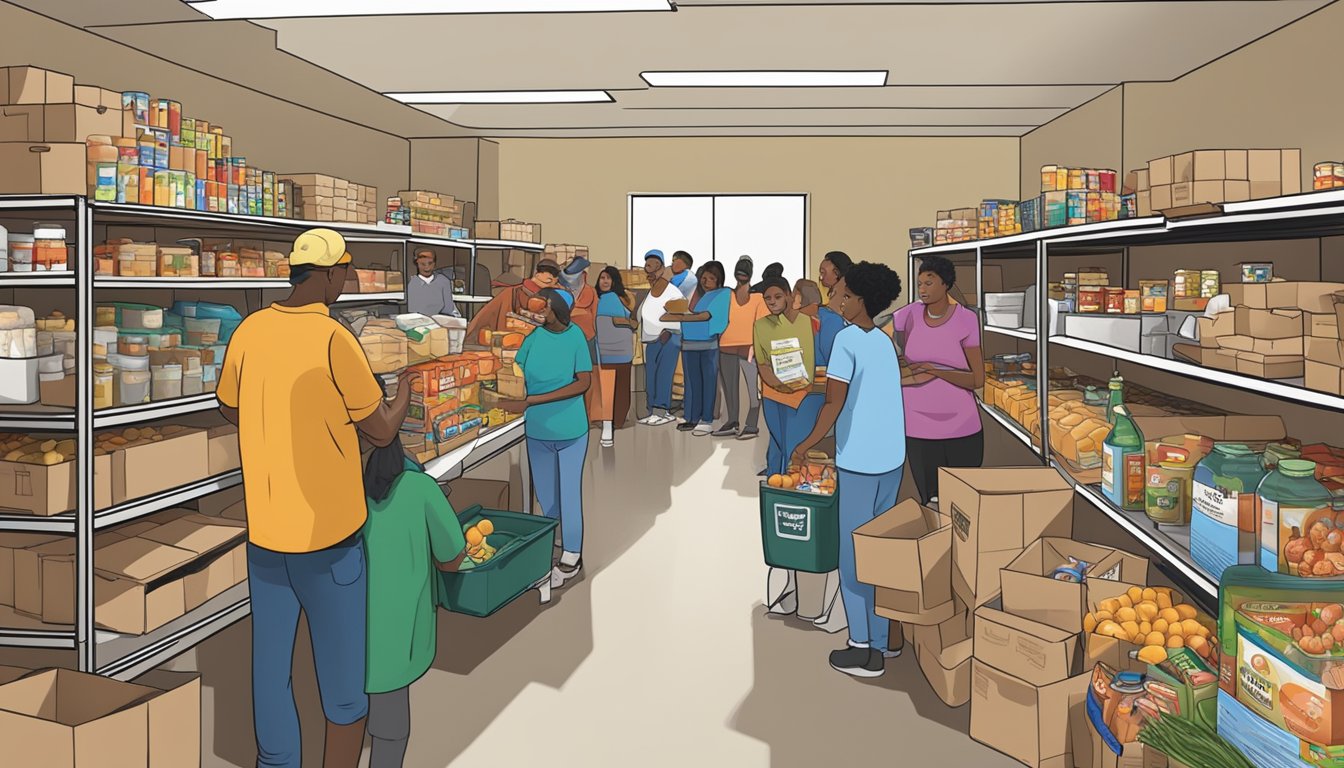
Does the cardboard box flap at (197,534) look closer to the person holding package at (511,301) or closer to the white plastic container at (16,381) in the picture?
the white plastic container at (16,381)

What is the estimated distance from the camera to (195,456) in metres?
3.68

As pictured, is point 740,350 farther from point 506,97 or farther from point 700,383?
point 506,97

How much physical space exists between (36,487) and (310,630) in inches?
48.6

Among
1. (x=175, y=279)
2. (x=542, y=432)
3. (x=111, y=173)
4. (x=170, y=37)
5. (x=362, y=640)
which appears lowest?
(x=362, y=640)

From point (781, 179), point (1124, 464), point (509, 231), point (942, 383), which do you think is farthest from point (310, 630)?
point (781, 179)

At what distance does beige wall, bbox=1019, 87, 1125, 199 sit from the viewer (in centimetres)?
916

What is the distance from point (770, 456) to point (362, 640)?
4.92 m

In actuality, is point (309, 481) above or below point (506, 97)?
below

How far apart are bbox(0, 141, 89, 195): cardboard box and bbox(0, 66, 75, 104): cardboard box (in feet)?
0.85

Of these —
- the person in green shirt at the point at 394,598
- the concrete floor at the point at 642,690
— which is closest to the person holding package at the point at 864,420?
the concrete floor at the point at 642,690

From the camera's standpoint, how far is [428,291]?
29.7 ft

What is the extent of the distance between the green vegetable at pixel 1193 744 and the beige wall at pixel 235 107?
6993 millimetres

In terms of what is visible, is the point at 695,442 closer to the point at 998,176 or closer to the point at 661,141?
the point at 661,141

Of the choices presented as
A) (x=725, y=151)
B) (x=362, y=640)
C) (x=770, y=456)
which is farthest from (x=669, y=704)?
(x=725, y=151)
